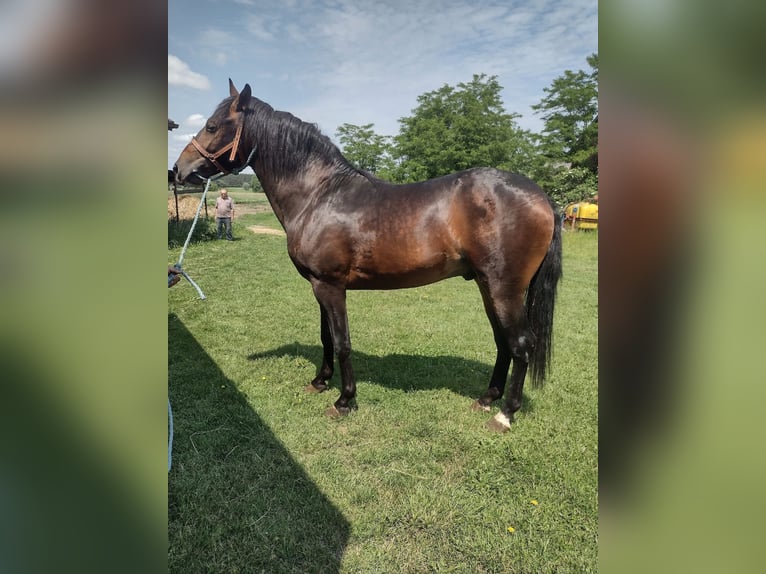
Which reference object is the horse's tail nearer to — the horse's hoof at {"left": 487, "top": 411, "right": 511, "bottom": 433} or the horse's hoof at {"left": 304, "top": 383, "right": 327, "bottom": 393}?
the horse's hoof at {"left": 487, "top": 411, "right": 511, "bottom": 433}

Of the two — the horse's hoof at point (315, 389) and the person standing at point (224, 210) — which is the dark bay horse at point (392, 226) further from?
the person standing at point (224, 210)

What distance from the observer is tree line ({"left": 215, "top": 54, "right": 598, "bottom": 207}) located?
2608 cm

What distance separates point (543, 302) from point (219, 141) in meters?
2.97

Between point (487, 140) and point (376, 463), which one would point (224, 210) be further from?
point (487, 140)

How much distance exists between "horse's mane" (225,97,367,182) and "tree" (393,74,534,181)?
83.9ft

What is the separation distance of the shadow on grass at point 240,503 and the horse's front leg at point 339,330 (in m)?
0.65

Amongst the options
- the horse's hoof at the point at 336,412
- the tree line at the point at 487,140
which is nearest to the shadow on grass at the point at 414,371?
the horse's hoof at the point at 336,412

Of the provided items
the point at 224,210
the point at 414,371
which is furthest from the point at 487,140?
the point at 414,371

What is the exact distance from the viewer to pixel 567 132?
2692cm

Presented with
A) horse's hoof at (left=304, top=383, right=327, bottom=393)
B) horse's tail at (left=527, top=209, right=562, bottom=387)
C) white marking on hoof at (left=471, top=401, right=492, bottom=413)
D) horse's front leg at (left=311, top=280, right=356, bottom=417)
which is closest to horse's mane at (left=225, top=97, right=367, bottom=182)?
horse's front leg at (left=311, top=280, right=356, bottom=417)
